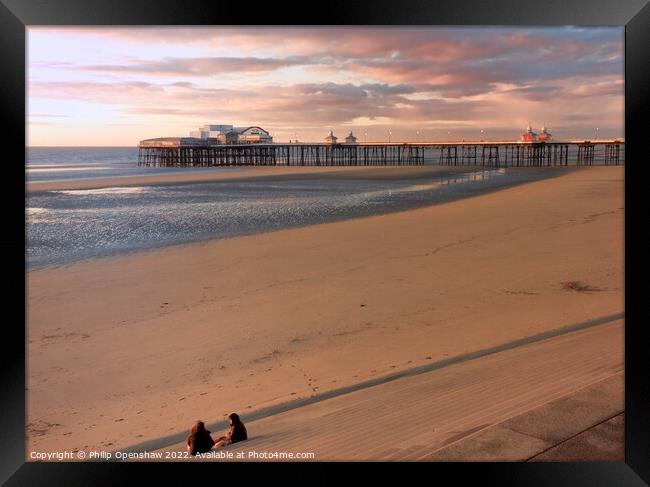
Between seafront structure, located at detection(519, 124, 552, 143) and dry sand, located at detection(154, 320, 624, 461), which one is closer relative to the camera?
dry sand, located at detection(154, 320, 624, 461)

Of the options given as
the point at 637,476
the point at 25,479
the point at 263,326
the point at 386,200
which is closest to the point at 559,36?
the point at 386,200

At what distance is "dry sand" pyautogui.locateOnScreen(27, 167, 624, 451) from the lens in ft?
10.6

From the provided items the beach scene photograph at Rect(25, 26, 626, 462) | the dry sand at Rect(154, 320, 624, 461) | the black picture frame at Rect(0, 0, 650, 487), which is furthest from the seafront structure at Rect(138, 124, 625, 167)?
the dry sand at Rect(154, 320, 624, 461)

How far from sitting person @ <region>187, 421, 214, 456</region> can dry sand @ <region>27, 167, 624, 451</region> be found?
274 mm

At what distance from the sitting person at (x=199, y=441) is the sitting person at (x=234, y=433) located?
42mm

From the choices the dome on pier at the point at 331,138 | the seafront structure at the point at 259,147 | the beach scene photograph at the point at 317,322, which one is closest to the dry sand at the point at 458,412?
the beach scene photograph at the point at 317,322

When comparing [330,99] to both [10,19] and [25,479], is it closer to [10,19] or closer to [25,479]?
[10,19]

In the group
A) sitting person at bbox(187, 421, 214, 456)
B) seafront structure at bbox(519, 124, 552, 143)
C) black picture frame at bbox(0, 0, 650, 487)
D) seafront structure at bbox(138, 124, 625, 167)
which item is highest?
seafront structure at bbox(519, 124, 552, 143)

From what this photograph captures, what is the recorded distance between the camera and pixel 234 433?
8.79 feet

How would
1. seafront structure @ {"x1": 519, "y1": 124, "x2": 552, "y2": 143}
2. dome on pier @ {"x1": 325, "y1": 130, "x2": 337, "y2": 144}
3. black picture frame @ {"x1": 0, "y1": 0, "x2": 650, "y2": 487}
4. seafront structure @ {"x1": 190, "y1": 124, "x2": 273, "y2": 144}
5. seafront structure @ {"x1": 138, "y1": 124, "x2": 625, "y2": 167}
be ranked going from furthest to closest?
dome on pier @ {"x1": 325, "y1": 130, "x2": 337, "y2": 144} < seafront structure @ {"x1": 519, "y1": 124, "x2": 552, "y2": 143} < seafront structure @ {"x1": 138, "y1": 124, "x2": 625, "y2": 167} < seafront structure @ {"x1": 190, "y1": 124, "x2": 273, "y2": 144} < black picture frame @ {"x1": 0, "y1": 0, "x2": 650, "y2": 487}

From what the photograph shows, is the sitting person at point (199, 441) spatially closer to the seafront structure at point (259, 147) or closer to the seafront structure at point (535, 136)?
the seafront structure at point (259, 147)

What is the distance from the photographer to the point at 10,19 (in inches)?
104

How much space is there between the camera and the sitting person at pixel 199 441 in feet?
8.60

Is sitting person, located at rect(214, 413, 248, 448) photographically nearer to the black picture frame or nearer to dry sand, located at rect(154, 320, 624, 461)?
dry sand, located at rect(154, 320, 624, 461)
